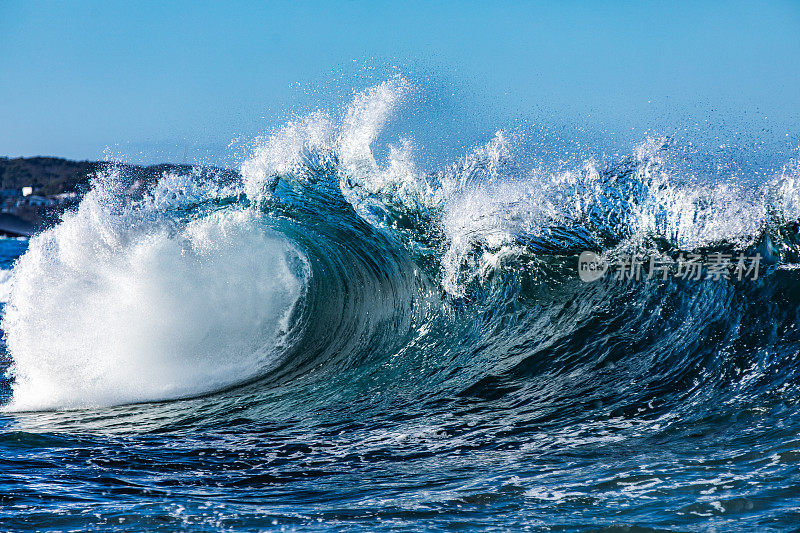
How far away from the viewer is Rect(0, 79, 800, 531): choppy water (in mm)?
3363

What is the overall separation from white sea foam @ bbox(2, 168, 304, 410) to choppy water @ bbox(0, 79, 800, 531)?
0.03m

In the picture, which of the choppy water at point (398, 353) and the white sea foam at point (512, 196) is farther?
the white sea foam at point (512, 196)

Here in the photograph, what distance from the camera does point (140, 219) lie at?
819 cm

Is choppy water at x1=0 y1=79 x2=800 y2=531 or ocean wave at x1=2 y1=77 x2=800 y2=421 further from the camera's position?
ocean wave at x1=2 y1=77 x2=800 y2=421

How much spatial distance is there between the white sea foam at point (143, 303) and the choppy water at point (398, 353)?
0.10 feet

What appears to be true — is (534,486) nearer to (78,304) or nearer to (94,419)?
(94,419)

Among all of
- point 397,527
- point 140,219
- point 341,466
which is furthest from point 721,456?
point 140,219

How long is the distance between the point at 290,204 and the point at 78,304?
10.2ft

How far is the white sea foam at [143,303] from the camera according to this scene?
22.0 feet

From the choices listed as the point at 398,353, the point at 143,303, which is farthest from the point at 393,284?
the point at 143,303

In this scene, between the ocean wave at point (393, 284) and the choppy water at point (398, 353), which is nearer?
the choppy water at point (398, 353)

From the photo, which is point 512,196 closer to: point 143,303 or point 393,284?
point 393,284

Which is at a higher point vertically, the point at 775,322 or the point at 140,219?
the point at 140,219

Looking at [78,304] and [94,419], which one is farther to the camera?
[78,304]
